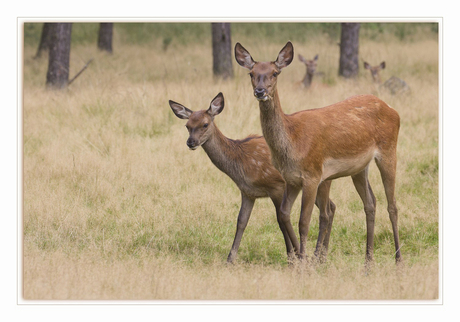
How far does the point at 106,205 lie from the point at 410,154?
15.2 feet

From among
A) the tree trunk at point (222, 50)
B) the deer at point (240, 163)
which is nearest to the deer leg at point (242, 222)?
the deer at point (240, 163)

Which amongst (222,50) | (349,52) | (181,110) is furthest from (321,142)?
(349,52)

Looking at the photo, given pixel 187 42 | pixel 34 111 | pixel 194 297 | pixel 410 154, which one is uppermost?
pixel 187 42

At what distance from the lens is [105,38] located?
2231 cm

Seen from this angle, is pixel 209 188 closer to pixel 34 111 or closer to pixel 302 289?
pixel 302 289

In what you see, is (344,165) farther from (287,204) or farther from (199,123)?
(199,123)

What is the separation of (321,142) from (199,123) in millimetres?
1318

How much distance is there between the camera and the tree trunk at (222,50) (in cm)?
1590

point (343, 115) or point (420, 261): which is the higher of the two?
point (343, 115)

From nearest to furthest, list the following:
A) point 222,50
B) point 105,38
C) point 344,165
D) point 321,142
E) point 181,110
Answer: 1. point 321,142
2. point 344,165
3. point 181,110
4. point 222,50
5. point 105,38

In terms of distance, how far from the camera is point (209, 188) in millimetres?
8414

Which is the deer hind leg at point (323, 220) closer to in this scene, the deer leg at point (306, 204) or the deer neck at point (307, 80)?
the deer leg at point (306, 204)

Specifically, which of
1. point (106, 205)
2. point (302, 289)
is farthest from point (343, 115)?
point (106, 205)

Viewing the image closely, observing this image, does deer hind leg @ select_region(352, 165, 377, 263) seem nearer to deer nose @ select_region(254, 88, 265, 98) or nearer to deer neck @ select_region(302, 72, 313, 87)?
deer nose @ select_region(254, 88, 265, 98)
